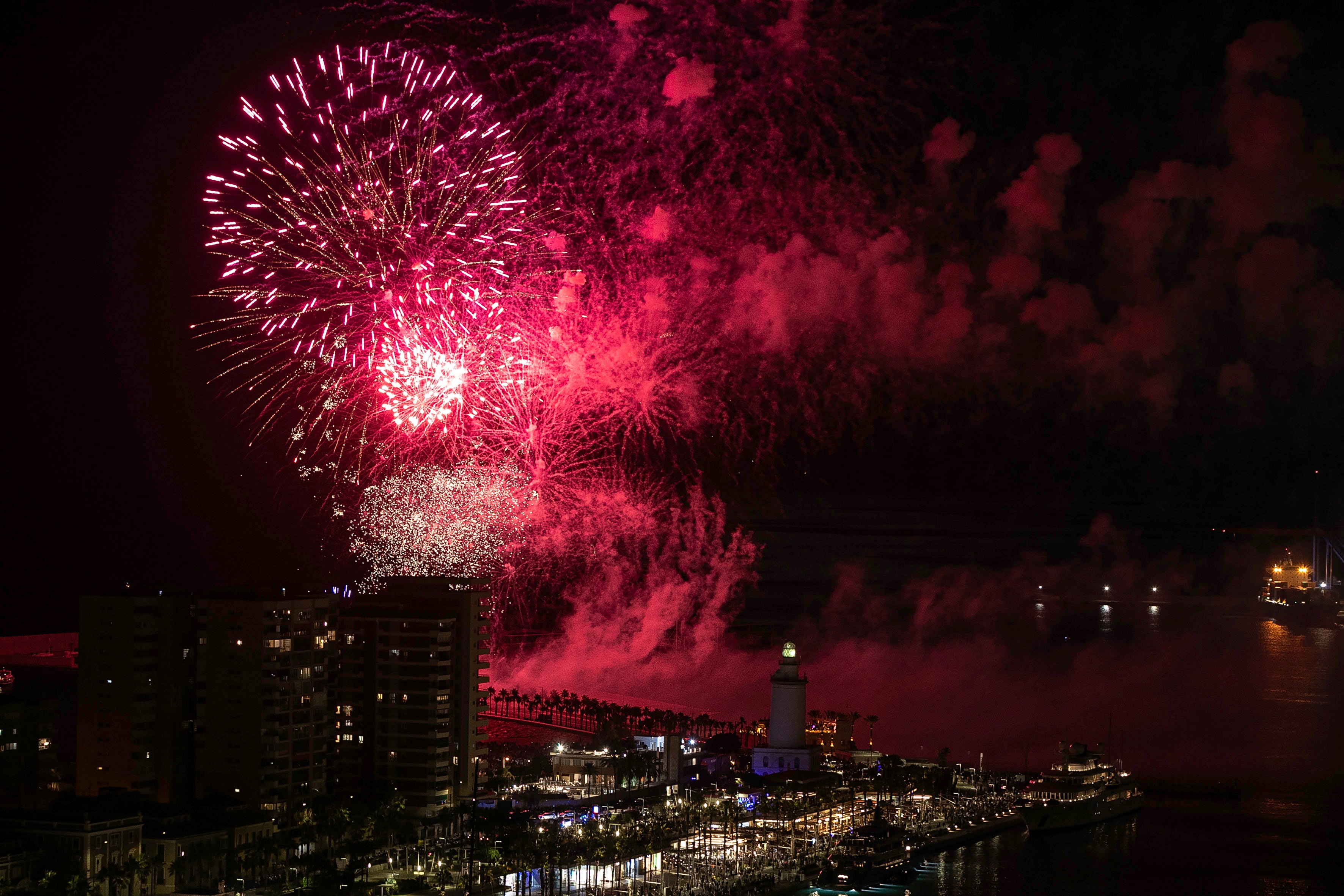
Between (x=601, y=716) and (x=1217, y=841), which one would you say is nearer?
(x=1217, y=841)

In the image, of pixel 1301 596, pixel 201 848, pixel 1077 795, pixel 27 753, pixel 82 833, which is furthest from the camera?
pixel 1301 596

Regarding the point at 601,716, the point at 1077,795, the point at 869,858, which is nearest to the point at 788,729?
the point at 601,716

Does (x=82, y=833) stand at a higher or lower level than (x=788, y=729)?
higher

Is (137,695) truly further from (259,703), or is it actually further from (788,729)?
(788,729)

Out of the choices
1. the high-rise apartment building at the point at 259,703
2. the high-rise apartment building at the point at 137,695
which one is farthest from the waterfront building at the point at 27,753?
the high-rise apartment building at the point at 259,703

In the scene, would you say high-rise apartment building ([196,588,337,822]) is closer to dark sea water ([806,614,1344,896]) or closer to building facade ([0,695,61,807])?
building facade ([0,695,61,807])

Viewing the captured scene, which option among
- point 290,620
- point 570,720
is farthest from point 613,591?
point 290,620

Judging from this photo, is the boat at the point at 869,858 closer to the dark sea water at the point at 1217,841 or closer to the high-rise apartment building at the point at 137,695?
the dark sea water at the point at 1217,841
